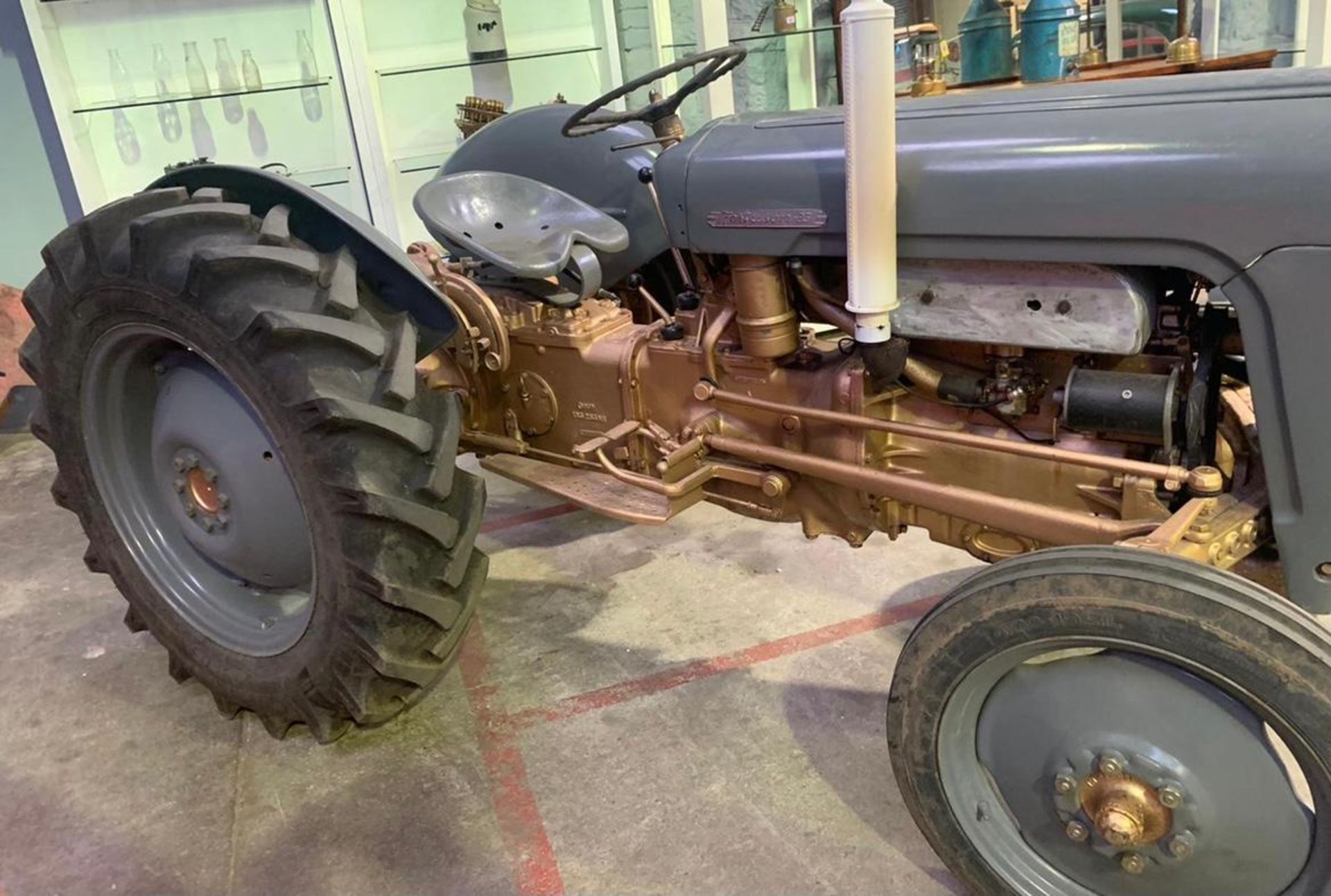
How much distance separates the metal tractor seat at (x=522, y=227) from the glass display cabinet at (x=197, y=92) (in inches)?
95.0

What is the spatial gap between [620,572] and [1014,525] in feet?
4.12

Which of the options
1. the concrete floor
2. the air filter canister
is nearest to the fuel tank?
the air filter canister

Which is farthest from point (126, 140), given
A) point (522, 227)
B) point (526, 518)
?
point (522, 227)

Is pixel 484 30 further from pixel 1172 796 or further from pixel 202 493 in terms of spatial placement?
pixel 1172 796

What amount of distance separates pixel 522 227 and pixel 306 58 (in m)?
2.81

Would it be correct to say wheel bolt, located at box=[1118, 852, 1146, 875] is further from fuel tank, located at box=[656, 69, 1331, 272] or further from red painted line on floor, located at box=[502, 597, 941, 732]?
Result: red painted line on floor, located at box=[502, 597, 941, 732]

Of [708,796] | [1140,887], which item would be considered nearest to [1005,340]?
[1140,887]

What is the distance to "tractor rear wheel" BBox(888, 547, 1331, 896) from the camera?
112 centimetres

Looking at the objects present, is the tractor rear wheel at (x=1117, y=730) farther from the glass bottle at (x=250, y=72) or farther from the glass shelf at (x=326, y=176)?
the glass bottle at (x=250, y=72)

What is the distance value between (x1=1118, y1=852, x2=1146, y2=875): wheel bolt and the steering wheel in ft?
4.86

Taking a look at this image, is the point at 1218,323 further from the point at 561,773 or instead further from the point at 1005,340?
the point at 561,773

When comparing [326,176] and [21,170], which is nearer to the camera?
[21,170]

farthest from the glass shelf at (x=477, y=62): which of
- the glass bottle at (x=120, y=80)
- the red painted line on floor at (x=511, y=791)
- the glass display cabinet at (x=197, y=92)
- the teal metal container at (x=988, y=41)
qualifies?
the red painted line on floor at (x=511, y=791)

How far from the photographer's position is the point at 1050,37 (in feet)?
10.9
